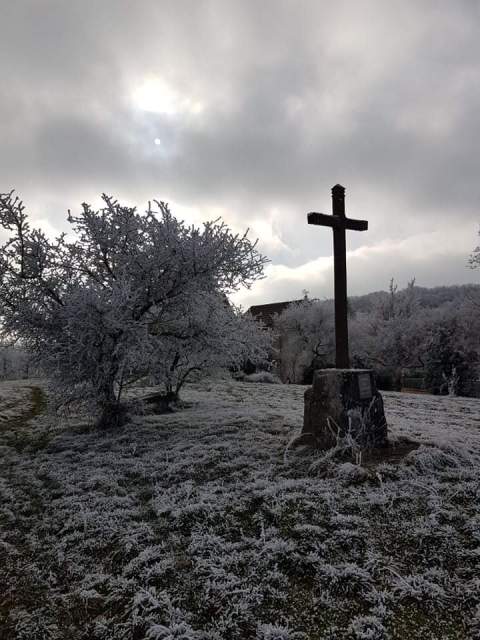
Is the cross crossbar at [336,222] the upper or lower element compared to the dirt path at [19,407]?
upper

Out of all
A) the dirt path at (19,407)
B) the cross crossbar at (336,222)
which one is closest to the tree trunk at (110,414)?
the dirt path at (19,407)

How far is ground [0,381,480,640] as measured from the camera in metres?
2.77

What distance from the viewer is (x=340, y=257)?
687 cm

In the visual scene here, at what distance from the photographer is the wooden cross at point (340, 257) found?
260 inches

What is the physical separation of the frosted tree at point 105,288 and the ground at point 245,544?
81.0 inches

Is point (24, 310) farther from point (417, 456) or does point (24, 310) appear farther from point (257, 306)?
point (257, 306)

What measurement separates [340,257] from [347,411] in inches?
109

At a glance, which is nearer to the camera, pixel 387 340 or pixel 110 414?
pixel 110 414

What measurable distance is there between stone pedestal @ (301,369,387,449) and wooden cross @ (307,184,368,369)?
616 mm

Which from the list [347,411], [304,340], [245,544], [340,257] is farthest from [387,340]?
[245,544]

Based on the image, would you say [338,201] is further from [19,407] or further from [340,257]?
[19,407]

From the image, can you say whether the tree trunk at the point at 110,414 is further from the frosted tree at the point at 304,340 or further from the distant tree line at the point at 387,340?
the frosted tree at the point at 304,340

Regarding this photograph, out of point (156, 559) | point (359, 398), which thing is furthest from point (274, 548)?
point (359, 398)

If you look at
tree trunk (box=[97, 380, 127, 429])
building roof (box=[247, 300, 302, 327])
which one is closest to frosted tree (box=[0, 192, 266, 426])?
tree trunk (box=[97, 380, 127, 429])
